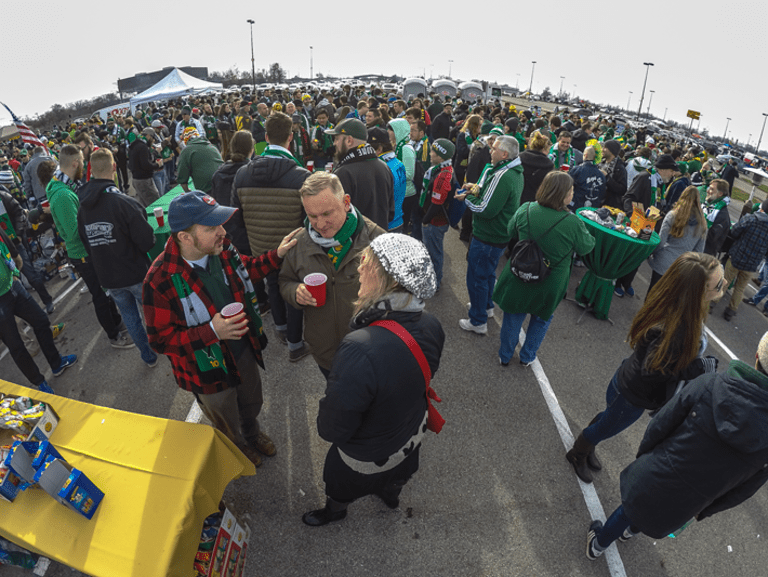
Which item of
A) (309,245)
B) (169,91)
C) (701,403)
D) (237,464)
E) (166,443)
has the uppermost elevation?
(169,91)

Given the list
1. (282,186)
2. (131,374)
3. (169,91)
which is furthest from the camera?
(169,91)

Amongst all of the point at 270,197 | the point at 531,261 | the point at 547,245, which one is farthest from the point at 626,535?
the point at 270,197

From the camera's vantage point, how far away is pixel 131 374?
14.2 ft

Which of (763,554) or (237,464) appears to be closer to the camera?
(237,464)

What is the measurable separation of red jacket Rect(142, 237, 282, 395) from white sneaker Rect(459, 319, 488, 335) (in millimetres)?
3070

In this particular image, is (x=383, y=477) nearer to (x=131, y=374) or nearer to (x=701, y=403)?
(x=701, y=403)

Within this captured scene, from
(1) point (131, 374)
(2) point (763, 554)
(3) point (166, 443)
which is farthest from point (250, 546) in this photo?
(2) point (763, 554)

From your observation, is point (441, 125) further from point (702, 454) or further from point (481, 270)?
point (702, 454)

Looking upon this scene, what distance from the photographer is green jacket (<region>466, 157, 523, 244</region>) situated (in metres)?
4.21

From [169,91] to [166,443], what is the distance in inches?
1163

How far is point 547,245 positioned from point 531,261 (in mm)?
201

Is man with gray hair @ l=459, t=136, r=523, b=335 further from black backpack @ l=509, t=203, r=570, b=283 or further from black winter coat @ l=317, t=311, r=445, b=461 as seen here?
black winter coat @ l=317, t=311, r=445, b=461

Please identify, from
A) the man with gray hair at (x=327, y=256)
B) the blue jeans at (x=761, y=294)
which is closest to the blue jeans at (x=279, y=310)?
the man with gray hair at (x=327, y=256)

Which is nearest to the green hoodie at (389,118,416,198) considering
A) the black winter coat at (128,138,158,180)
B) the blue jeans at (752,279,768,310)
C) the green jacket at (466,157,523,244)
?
the green jacket at (466,157,523,244)
